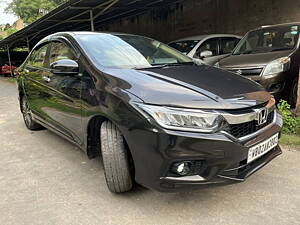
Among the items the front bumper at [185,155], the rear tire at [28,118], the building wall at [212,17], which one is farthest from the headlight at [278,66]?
the building wall at [212,17]

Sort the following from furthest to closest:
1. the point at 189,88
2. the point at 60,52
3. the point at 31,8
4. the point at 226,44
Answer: the point at 31,8 → the point at 226,44 → the point at 60,52 → the point at 189,88

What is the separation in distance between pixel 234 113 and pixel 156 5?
11.8 m

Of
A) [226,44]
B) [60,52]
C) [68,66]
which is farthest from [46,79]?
[226,44]

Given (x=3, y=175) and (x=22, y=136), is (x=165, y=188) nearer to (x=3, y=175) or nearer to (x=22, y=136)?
(x=3, y=175)

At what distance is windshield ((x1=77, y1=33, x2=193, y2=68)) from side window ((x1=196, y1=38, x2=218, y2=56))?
3.09 m

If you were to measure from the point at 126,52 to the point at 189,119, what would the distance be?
4.44 feet

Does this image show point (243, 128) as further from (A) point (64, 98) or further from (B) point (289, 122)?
(B) point (289, 122)

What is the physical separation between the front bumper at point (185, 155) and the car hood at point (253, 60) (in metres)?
2.85

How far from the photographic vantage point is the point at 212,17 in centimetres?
1104

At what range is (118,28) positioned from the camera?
1778 centimetres

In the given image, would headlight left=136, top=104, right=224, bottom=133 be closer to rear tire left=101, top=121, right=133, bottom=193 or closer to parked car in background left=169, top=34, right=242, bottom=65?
rear tire left=101, top=121, right=133, bottom=193

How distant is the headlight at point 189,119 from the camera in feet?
6.47

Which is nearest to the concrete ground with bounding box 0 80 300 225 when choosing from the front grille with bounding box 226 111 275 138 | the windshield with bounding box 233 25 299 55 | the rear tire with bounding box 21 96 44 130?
the front grille with bounding box 226 111 275 138

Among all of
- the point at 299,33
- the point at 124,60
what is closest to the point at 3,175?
the point at 124,60
